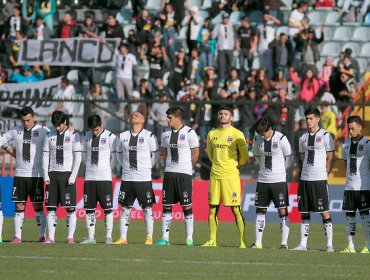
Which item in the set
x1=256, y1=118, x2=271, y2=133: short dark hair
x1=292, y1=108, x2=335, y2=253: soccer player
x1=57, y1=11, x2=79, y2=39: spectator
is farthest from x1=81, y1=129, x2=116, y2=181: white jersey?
x1=57, y1=11, x2=79, y2=39: spectator

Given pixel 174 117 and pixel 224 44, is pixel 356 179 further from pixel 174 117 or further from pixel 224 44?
pixel 224 44

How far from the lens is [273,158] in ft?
64.8

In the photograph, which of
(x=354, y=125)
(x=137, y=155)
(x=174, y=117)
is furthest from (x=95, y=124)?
(x=354, y=125)

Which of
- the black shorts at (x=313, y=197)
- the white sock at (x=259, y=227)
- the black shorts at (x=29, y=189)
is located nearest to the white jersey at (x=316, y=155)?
the black shorts at (x=313, y=197)

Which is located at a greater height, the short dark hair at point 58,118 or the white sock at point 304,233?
the short dark hair at point 58,118

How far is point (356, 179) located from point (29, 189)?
5.56 m

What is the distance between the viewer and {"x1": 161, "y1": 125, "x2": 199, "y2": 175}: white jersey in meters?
20.1

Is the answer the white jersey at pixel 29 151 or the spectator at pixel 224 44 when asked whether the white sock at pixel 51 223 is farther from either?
the spectator at pixel 224 44

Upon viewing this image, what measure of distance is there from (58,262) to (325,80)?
16467mm

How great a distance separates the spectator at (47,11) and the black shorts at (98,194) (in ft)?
51.7

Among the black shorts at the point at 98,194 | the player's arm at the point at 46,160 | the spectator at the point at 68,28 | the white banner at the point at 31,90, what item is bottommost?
the black shorts at the point at 98,194

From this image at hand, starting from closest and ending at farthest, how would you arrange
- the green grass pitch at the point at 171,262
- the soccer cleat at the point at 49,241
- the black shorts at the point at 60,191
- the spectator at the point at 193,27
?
1. the green grass pitch at the point at 171,262
2. the soccer cleat at the point at 49,241
3. the black shorts at the point at 60,191
4. the spectator at the point at 193,27

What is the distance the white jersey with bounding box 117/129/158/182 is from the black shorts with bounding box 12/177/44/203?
57.7 inches

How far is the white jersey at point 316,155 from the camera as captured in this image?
19531 mm
